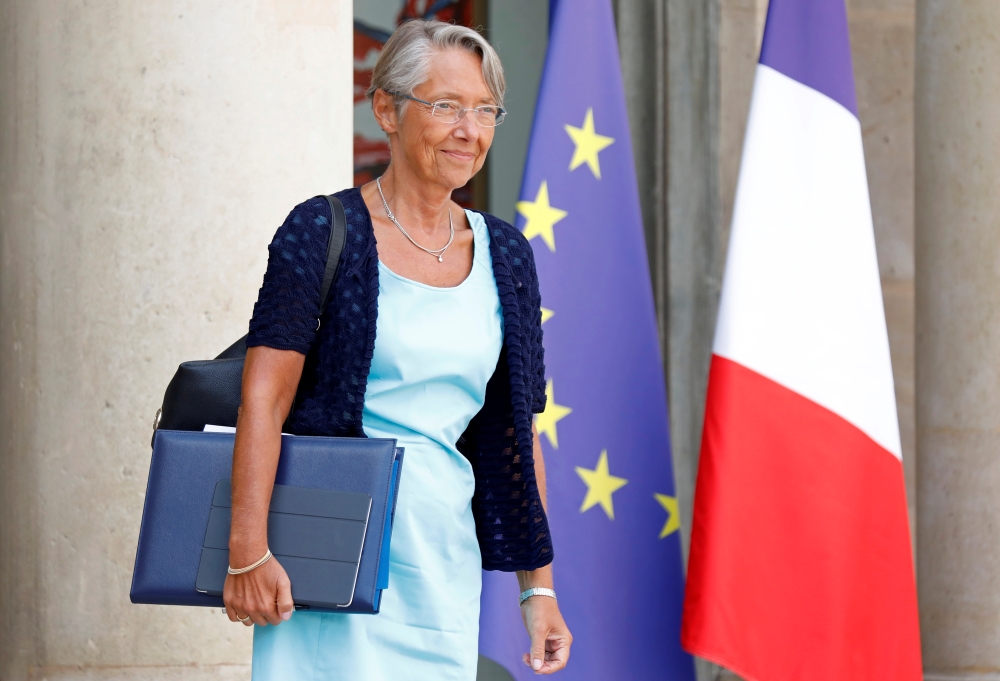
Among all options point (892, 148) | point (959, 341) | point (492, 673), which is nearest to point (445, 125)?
point (959, 341)

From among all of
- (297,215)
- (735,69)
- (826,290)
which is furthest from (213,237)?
(735,69)

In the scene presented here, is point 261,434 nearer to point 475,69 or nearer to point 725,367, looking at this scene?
point 475,69

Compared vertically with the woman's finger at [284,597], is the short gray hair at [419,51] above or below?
above

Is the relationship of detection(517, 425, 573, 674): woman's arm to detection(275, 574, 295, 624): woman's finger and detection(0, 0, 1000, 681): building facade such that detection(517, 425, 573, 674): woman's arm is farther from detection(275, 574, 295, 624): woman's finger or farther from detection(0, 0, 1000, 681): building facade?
detection(0, 0, 1000, 681): building facade

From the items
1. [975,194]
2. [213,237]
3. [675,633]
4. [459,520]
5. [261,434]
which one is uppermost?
[975,194]

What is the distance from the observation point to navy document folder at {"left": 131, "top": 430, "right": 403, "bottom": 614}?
1.76 m

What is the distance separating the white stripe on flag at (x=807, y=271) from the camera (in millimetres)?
3641

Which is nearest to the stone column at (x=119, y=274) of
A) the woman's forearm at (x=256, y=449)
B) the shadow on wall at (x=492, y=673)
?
the woman's forearm at (x=256, y=449)

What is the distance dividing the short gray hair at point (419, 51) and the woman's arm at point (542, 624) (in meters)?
0.64

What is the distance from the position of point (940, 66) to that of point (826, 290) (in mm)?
1148

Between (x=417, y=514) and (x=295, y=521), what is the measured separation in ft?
0.70

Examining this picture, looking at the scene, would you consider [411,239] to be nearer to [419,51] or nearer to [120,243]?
[419,51]

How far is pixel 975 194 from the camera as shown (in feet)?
13.6

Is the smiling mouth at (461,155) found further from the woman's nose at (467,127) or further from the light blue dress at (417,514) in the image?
the light blue dress at (417,514)
